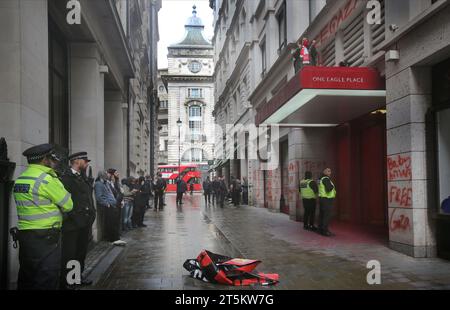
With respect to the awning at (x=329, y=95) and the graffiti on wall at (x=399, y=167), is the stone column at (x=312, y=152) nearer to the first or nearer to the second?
the awning at (x=329, y=95)

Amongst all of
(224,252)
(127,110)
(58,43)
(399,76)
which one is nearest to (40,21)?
(58,43)

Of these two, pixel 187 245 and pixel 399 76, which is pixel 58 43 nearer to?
pixel 187 245

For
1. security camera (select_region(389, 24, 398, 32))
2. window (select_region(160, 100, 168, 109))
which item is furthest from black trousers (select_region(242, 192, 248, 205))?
window (select_region(160, 100, 168, 109))

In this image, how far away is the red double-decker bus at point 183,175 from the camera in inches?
2179

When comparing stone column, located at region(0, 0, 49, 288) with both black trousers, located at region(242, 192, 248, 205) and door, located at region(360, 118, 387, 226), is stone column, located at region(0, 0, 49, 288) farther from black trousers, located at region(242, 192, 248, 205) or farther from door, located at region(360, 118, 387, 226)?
Answer: black trousers, located at region(242, 192, 248, 205)

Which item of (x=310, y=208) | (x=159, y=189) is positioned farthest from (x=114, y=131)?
(x=310, y=208)

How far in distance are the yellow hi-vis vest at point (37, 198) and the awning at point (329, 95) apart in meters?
6.14

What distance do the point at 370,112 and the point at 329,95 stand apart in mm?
3030

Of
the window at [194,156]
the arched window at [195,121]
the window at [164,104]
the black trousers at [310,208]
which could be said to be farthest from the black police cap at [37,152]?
the window at [164,104]

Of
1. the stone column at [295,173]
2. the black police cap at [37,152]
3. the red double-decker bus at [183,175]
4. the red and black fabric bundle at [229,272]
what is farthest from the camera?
the red double-decker bus at [183,175]

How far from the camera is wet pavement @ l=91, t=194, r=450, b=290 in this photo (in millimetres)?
6797

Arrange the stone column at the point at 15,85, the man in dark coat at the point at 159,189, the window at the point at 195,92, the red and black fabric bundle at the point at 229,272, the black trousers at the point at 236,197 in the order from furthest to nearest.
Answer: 1. the window at the point at 195,92
2. the black trousers at the point at 236,197
3. the man in dark coat at the point at 159,189
4. the red and black fabric bundle at the point at 229,272
5. the stone column at the point at 15,85

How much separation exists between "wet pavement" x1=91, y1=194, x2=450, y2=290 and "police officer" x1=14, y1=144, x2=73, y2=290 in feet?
6.09
